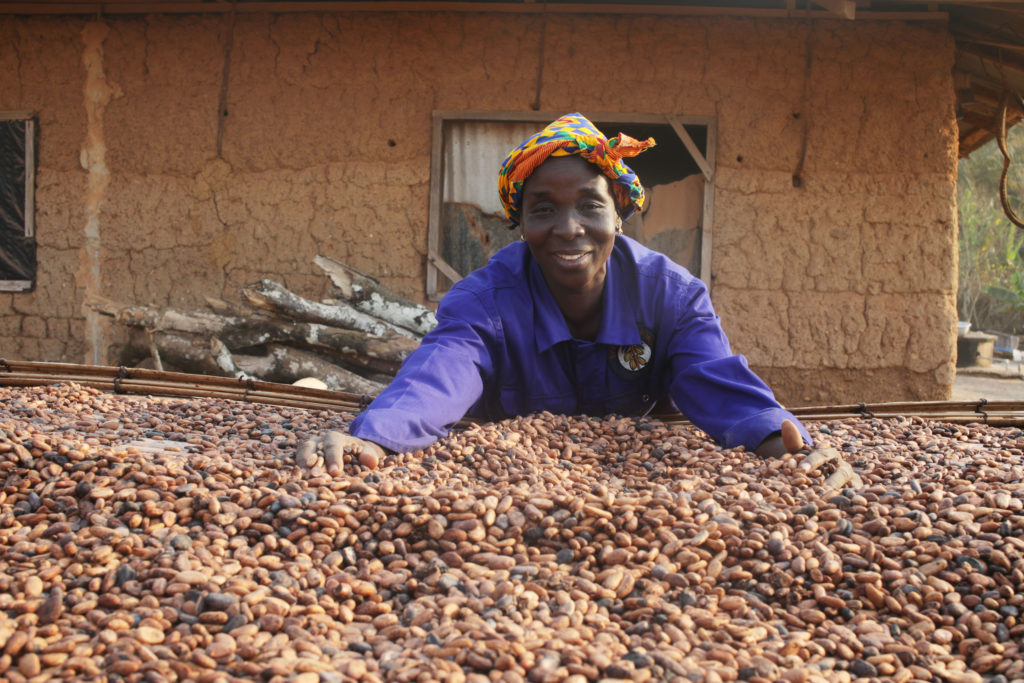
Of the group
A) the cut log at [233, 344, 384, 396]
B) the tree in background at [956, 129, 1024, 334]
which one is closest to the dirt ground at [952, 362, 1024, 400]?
the tree in background at [956, 129, 1024, 334]

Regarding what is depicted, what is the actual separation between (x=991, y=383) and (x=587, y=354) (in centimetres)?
852

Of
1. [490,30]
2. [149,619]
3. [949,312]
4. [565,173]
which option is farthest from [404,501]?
[949,312]

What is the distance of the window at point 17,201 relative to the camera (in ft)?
18.9

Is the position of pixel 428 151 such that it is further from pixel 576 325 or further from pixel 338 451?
pixel 338 451

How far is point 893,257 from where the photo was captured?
5.30 m

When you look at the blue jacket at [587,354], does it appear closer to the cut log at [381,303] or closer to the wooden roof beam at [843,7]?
the cut log at [381,303]

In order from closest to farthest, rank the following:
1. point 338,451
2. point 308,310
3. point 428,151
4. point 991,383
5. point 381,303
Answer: point 338,451 → point 308,310 → point 381,303 → point 428,151 → point 991,383

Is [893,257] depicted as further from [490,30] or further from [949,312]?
[490,30]

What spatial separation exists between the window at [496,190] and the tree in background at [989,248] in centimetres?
1017

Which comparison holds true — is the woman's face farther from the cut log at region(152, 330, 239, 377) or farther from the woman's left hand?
the cut log at region(152, 330, 239, 377)

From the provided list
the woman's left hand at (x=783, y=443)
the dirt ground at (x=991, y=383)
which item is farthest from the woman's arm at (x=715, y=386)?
the dirt ground at (x=991, y=383)

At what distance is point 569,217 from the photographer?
2.36m

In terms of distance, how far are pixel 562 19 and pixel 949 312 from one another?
318 centimetres

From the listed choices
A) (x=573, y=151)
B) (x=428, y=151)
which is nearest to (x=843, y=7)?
(x=428, y=151)
